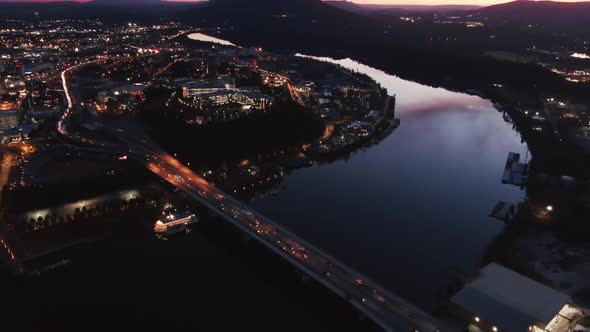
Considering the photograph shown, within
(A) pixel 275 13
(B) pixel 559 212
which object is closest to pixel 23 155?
(B) pixel 559 212

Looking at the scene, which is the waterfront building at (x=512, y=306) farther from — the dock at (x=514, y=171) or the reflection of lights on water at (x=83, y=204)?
the reflection of lights on water at (x=83, y=204)

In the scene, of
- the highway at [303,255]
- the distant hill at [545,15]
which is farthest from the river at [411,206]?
the distant hill at [545,15]

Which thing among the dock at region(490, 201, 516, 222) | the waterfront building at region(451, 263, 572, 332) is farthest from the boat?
the dock at region(490, 201, 516, 222)

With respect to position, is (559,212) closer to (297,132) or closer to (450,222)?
(450,222)

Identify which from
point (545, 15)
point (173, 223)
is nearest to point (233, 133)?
point (173, 223)

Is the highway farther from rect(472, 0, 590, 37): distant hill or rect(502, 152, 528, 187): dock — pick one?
rect(472, 0, 590, 37): distant hill
